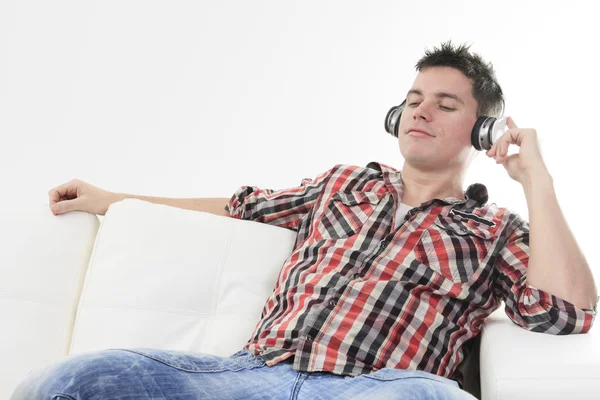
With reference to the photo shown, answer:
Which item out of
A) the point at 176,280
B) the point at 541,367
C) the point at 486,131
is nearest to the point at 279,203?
the point at 176,280

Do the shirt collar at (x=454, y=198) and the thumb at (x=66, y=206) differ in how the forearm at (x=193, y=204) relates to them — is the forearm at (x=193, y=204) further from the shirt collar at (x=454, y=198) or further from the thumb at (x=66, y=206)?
the shirt collar at (x=454, y=198)

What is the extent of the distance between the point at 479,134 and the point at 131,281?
94 centimetres

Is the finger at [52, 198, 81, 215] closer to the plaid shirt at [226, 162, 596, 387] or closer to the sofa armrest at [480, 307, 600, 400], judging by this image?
the plaid shirt at [226, 162, 596, 387]

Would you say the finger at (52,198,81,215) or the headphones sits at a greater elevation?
the headphones

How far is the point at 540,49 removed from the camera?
2.68 m

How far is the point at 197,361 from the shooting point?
1470 mm

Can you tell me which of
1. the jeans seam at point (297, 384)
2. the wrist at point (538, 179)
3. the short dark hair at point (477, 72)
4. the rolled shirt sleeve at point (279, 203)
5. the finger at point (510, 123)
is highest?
the short dark hair at point (477, 72)

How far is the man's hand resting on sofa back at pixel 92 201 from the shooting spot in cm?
201

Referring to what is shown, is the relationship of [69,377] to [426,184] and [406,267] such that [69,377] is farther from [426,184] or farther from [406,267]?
[426,184]

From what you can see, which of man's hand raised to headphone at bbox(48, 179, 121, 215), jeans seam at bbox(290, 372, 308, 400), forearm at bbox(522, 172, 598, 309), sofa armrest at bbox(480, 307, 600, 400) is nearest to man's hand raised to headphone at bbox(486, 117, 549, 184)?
forearm at bbox(522, 172, 598, 309)

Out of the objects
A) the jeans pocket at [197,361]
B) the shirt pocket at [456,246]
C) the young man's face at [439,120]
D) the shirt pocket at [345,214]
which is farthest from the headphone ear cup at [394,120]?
the jeans pocket at [197,361]

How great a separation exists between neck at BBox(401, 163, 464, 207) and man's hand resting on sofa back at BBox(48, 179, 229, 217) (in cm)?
50

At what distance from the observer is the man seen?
5.03 ft

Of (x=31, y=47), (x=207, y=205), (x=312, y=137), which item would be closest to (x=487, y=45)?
(x=312, y=137)
